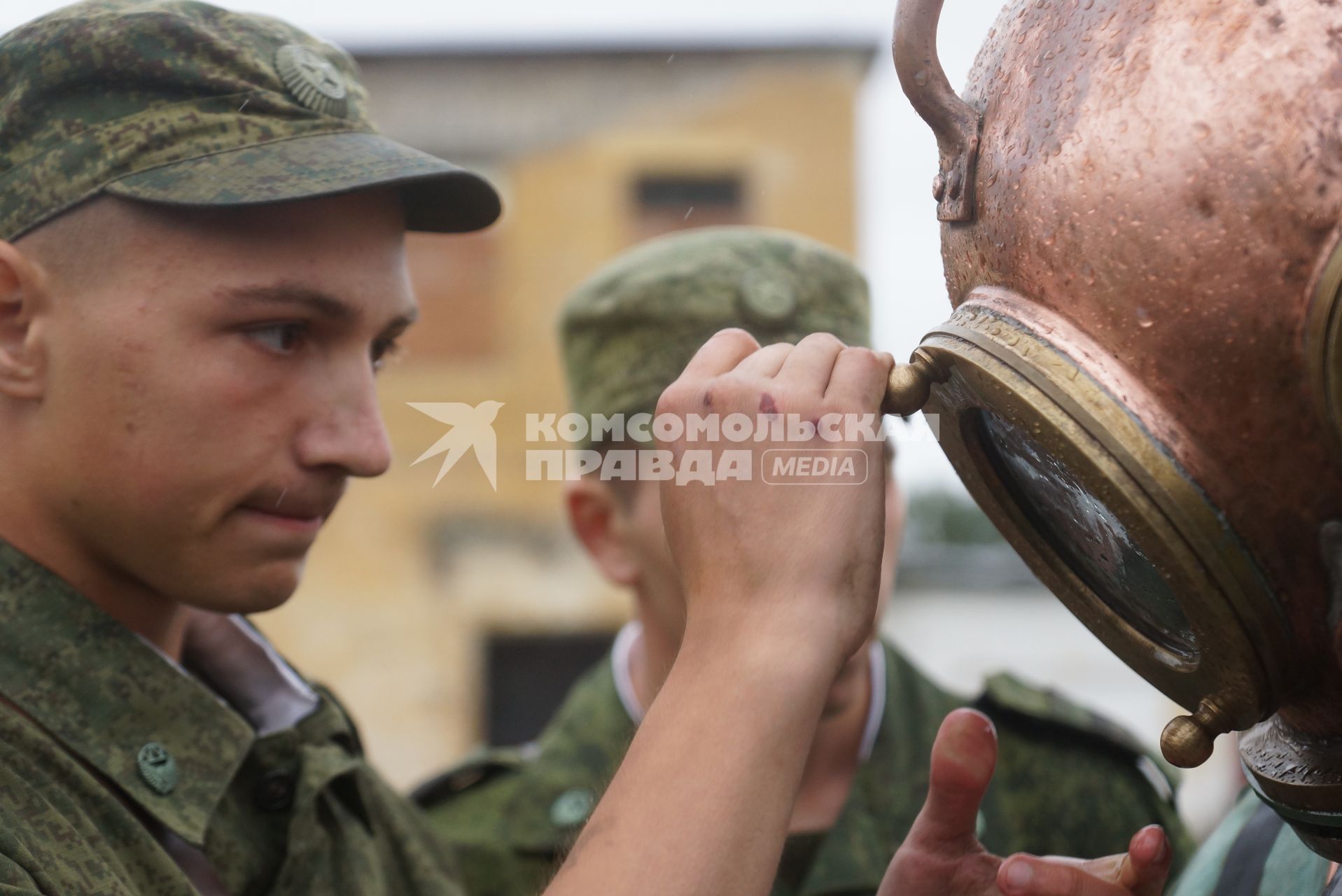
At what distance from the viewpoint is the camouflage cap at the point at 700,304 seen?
2406mm

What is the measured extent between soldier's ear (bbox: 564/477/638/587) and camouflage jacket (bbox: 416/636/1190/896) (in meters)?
0.27

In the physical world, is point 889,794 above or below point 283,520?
below

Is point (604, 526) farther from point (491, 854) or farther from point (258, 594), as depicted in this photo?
point (258, 594)

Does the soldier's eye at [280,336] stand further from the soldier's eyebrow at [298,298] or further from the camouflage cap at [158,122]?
the camouflage cap at [158,122]

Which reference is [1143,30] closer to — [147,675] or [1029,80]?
[1029,80]

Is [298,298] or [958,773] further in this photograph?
[298,298]

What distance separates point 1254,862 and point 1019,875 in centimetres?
Answer: 36

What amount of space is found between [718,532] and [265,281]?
2.50 ft

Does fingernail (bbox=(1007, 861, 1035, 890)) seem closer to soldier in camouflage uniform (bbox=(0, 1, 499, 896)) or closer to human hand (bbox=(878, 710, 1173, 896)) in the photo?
human hand (bbox=(878, 710, 1173, 896))

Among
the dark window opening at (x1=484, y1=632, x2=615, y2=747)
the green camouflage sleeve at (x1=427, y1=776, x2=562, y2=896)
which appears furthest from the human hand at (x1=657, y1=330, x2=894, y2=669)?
the dark window opening at (x1=484, y1=632, x2=615, y2=747)

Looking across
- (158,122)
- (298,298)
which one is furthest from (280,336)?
(158,122)

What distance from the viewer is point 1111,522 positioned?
3.79ft

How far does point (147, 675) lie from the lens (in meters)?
1.70

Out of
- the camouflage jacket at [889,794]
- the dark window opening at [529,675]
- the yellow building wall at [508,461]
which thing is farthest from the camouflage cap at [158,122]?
the dark window opening at [529,675]
